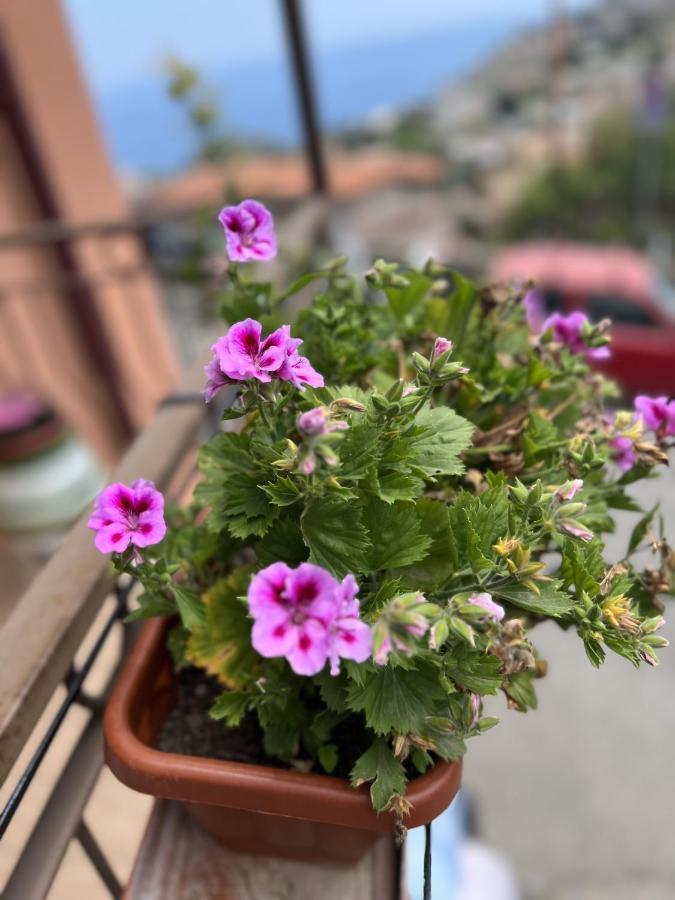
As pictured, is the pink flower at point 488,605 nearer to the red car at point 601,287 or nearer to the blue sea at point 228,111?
the blue sea at point 228,111

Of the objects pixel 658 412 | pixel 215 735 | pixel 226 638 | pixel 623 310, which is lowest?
pixel 623 310

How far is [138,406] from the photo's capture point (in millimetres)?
3857

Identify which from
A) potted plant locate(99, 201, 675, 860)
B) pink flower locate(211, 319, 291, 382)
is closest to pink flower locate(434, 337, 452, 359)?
potted plant locate(99, 201, 675, 860)

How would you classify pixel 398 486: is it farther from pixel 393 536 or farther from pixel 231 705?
pixel 231 705

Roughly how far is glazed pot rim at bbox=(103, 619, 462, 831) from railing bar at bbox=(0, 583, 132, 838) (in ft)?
0.23

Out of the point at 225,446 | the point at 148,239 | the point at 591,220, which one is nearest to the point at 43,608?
the point at 225,446

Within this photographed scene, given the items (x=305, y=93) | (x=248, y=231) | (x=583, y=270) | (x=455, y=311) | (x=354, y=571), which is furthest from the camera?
(x=583, y=270)

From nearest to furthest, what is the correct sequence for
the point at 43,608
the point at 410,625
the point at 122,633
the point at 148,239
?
the point at 410,625 < the point at 43,608 < the point at 122,633 < the point at 148,239

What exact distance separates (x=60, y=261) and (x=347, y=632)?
337cm

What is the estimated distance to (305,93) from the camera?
2.11 m

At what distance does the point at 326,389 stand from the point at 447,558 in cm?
17

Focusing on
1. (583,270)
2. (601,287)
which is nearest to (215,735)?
(601,287)

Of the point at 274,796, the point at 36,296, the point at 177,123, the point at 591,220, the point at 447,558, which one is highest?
the point at 177,123

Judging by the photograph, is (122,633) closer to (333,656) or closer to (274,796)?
(274,796)
